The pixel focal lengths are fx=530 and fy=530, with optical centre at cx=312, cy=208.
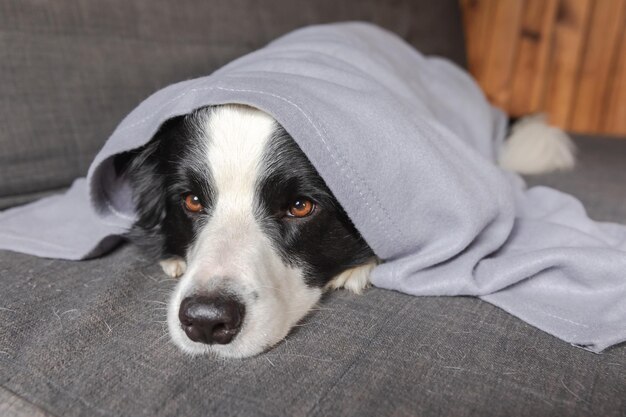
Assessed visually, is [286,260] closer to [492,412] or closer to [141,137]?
[141,137]

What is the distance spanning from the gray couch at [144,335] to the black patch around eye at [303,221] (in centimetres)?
11

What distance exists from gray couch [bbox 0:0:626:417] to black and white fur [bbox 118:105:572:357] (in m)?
0.05

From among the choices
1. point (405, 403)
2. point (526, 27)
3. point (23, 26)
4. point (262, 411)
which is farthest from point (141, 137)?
point (526, 27)

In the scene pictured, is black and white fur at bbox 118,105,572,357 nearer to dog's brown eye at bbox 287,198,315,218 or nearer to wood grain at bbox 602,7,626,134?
dog's brown eye at bbox 287,198,315,218

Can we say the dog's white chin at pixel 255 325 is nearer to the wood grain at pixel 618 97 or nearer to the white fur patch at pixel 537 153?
the white fur patch at pixel 537 153

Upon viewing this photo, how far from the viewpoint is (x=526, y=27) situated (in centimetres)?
322

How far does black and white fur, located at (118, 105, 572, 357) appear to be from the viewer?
0.95 meters

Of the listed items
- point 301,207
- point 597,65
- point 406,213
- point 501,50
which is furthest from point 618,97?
point 301,207

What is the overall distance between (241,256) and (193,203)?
0.95 ft

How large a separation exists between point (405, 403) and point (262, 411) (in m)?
0.21

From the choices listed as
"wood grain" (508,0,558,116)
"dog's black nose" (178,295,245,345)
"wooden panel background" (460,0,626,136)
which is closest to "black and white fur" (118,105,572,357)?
"dog's black nose" (178,295,245,345)

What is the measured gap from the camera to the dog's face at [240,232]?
946 millimetres

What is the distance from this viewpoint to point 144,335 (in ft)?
3.15

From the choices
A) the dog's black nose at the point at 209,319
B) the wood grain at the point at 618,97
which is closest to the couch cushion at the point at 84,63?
the dog's black nose at the point at 209,319
